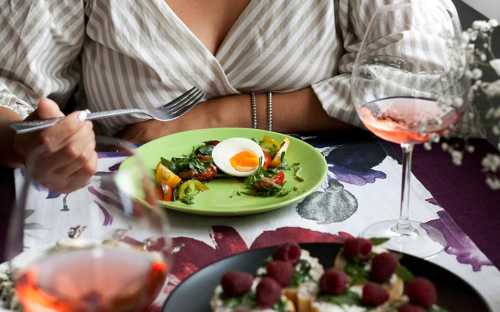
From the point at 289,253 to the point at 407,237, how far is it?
0.24 m

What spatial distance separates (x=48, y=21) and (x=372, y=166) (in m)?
0.66

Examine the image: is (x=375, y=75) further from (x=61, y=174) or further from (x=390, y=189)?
(x=61, y=174)

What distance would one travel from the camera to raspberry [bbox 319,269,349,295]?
0.70m

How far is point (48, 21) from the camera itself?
4.53ft

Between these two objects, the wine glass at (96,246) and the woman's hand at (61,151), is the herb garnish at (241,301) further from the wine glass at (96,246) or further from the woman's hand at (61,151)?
the woman's hand at (61,151)

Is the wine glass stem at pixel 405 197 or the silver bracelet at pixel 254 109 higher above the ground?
the wine glass stem at pixel 405 197

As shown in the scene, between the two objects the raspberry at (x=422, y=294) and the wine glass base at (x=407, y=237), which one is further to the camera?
the wine glass base at (x=407, y=237)

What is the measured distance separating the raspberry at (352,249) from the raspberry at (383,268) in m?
0.03

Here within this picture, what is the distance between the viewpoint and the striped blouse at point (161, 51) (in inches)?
54.2

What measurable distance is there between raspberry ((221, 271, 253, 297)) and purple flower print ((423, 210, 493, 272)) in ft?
1.04

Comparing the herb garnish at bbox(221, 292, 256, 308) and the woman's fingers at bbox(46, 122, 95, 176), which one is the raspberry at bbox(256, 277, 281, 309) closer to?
the herb garnish at bbox(221, 292, 256, 308)

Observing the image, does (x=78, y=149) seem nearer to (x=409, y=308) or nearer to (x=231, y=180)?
(x=231, y=180)

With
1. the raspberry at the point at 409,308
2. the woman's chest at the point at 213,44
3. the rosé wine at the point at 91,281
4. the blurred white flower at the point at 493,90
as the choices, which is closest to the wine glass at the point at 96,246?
the rosé wine at the point at 91,281

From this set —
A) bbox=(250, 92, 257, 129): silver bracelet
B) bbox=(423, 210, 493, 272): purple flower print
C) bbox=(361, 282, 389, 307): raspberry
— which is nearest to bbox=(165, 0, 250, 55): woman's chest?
bbox=(250, 92, 257, 129): silver bracelet
